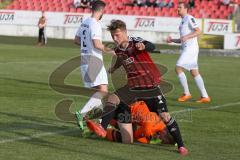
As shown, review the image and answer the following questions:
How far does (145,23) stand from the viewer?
45000mm

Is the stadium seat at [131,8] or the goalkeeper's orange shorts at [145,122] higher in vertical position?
the goalkeeper's orange shorts at [145,122]

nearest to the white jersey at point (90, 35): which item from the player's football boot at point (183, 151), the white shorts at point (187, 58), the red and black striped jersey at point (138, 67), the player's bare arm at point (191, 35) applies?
the red and black striped jersey at point (138, 67)

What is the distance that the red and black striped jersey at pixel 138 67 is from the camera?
9727mm

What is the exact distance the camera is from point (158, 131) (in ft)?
33.8

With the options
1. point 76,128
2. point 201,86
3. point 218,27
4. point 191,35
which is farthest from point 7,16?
point 76,128

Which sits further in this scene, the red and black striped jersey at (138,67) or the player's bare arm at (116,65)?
the player's bare arm at (116,65)

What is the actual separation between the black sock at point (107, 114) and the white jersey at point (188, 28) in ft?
21.8

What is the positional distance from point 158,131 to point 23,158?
2324 mm

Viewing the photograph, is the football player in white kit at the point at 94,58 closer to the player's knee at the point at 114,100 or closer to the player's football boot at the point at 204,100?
the player's knee at the point at 114,100

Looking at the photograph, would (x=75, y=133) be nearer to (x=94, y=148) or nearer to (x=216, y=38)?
(x=94, y=148)

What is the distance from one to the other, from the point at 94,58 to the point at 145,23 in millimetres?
33373

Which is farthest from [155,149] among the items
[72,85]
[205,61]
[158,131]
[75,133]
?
[205,61]

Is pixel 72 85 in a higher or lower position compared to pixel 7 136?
lower

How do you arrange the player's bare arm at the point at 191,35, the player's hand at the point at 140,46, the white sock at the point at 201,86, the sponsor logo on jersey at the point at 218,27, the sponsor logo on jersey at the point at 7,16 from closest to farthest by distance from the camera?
the player's hand at the point at 140,46
the player's bare arm at the point at 191,35
the white sock at the point at 201,86
the sponsor logo on jersey at the point at 218,27
the sponsor logo on jersey at the point at 7,16
